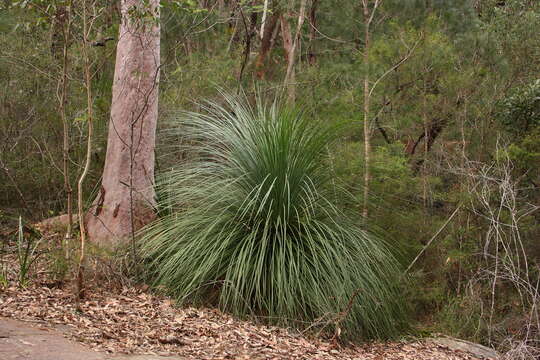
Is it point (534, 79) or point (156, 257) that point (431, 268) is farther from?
point (156, 257)

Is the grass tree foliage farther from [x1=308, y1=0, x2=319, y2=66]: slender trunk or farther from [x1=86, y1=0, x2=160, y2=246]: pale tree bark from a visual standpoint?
[x1=308, y1=0, x2=319, y2=66]: slender trunk

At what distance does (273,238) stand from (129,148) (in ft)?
6.19

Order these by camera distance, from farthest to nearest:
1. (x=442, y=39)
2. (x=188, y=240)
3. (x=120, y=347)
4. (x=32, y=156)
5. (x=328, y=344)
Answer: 1. (x=442, y=39)
2. (x=32, y=156)
3. (x=188, y=240)
4. (x=328, y=344)
5. (x=120, y=347)

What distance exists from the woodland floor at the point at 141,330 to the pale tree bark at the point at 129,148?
0.99 metres

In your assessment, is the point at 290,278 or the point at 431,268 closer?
the point at 290,278

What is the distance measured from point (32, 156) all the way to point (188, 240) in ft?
10.7

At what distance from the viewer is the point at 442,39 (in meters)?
9.45

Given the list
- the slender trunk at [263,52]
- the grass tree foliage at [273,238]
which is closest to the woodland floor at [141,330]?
the grass tree foliage at [273,238]

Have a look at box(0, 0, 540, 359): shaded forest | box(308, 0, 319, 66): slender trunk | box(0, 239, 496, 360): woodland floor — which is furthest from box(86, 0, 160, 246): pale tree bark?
box(308, 0, 319, 66): slender trunk

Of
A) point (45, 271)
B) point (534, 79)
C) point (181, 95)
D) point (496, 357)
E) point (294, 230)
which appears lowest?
point (496, 357)

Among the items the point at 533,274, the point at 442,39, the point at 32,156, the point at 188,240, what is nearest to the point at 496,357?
the point at 533,274

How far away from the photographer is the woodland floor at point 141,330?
174 inches

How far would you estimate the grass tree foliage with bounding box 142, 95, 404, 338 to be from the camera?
19.4 ft

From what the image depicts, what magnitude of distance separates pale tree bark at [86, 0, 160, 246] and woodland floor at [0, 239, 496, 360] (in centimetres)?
99
